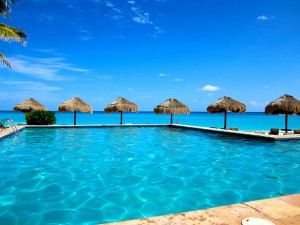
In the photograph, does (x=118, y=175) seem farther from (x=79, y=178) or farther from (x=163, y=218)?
(x=163, y=218)

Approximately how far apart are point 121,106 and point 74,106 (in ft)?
11.7

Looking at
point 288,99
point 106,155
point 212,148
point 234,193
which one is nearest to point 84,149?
point 106,155

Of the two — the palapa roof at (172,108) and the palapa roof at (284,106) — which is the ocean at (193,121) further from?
the palapa roof at (284,106)

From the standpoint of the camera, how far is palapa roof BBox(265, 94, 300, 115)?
15562 mm

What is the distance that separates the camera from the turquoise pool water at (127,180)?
13.6 ft

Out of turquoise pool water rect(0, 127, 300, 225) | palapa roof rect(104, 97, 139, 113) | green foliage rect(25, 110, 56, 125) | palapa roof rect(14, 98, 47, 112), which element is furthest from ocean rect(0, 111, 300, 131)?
turquoise pool water rect(0, 127, 300, 225)

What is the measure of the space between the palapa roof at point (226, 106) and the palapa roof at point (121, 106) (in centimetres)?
613

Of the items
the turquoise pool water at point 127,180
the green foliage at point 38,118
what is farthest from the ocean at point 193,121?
the turquoise pool water at point 127,180

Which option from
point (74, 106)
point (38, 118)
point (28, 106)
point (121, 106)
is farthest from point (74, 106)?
point (28, 106)

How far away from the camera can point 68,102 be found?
19375 millimetres

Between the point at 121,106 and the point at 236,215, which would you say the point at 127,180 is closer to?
the point at 236,215

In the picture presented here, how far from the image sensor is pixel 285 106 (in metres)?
15.7

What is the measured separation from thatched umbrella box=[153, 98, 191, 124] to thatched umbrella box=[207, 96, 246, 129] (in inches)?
97.4

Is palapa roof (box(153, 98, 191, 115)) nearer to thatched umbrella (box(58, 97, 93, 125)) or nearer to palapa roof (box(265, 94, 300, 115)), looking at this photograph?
thatched umbrella (box(58, 97, 93, 125))
